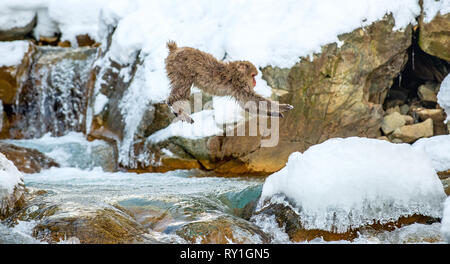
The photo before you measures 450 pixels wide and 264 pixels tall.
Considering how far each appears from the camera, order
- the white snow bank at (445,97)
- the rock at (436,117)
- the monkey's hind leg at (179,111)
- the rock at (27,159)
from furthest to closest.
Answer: the rock at (436,117), the rock at (27,159), the white snow bank at (445,97), the monkey's hind leg at (179,111)

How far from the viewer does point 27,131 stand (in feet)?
30.2

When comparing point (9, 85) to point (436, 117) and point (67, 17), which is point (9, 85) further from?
point (436, 117)

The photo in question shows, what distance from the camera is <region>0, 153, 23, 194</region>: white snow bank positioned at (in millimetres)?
3604

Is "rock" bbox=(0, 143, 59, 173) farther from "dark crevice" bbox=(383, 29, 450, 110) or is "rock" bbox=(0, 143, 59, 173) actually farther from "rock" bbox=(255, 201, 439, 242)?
"dark crevice" bbox=(383, 29, 450, 110)

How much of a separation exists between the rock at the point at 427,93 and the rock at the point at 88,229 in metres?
6.86

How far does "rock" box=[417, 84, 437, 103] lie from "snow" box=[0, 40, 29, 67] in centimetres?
760

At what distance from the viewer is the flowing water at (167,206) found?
3.39 metres

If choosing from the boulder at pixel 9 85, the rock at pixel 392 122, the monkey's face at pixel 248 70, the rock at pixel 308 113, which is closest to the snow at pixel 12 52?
the boulder at pixel 9 85

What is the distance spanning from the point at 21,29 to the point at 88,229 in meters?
8.50

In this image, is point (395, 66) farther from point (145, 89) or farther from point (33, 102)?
point (33, 102)

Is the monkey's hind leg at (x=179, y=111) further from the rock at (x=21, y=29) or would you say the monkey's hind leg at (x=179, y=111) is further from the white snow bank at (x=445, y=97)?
the rock at (x=21, y=29)

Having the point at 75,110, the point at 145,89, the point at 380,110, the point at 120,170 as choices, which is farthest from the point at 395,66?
the point at 75,110

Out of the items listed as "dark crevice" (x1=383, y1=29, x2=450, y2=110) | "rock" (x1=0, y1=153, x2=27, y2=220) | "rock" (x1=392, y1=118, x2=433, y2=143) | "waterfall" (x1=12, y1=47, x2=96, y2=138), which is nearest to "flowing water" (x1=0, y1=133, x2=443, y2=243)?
"rock" (x1=0, y1=153, x2=27, y2=220)
